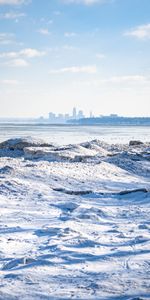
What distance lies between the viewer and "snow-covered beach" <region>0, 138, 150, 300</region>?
3.63 m

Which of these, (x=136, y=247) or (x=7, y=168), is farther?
(x=7, y=168)

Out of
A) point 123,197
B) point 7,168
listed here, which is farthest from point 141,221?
point 7,168

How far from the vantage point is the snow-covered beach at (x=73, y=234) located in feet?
11.9

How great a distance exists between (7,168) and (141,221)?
4386mm

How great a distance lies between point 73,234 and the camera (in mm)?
5262

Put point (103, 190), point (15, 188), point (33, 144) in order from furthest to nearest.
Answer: point (33, 144)
point (103, 190)
point (15, 188)

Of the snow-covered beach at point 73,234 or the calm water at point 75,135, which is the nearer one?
the snow-covered beach at point 73,234

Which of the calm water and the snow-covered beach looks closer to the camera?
the snow-covered beach

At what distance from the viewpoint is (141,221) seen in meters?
6.23

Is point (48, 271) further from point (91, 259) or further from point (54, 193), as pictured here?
point (54, 193)

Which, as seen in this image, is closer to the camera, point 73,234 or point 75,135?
point 73,234

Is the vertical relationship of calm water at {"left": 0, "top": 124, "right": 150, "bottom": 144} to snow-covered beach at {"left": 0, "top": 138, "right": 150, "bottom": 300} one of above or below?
below

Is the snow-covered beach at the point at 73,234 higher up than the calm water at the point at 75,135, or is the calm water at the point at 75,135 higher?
the snow-covered beach at the point at 73,234

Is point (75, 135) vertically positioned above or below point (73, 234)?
below
